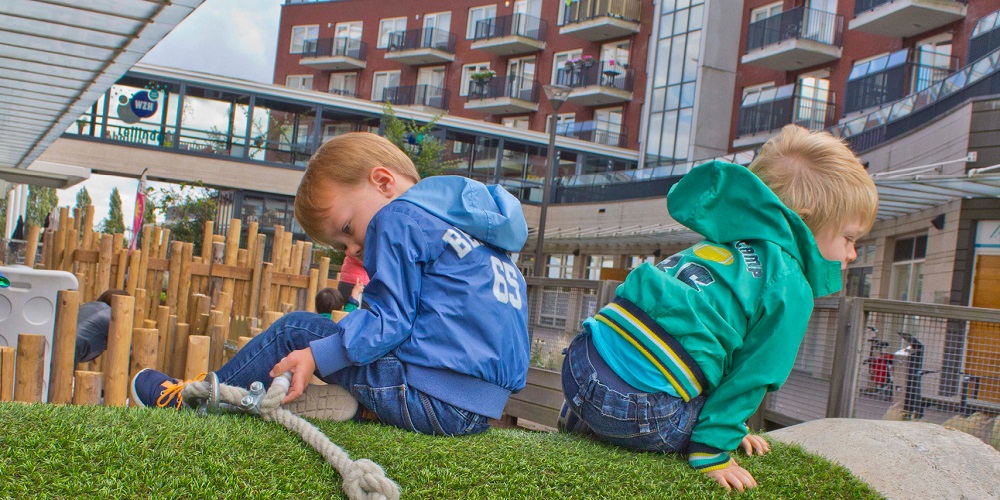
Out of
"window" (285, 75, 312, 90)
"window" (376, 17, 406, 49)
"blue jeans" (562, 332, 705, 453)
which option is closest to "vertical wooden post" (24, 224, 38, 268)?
"blue jeans" (562, 332, 705, 453)

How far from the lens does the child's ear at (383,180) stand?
270 cm

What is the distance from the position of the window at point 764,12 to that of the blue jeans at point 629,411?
30613 millimetres

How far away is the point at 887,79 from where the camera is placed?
886 inches

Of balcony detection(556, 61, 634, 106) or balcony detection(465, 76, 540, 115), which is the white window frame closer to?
balcony detection(465, 76, 540, 115)

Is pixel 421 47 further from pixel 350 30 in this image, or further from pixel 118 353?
pixel 118 353

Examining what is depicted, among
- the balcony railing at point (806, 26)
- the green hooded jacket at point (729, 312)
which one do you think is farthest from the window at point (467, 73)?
the green hooded jacket at point (729, 312)

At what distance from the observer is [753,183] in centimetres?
254

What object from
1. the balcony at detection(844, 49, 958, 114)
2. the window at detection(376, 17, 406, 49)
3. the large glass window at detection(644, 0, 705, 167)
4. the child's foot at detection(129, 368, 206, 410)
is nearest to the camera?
the child's foot at detection(129, 368, 206, 410)

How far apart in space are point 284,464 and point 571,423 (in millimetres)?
1245

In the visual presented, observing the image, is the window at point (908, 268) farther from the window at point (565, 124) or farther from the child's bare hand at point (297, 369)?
the window at point (565, 124)

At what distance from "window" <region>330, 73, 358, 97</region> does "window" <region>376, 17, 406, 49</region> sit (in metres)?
2.44

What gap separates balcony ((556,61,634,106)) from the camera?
37344 mm

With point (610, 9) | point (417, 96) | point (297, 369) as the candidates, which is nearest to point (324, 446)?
point (297, 369)

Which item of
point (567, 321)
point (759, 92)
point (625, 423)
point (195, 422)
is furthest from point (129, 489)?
point (759, 92)
